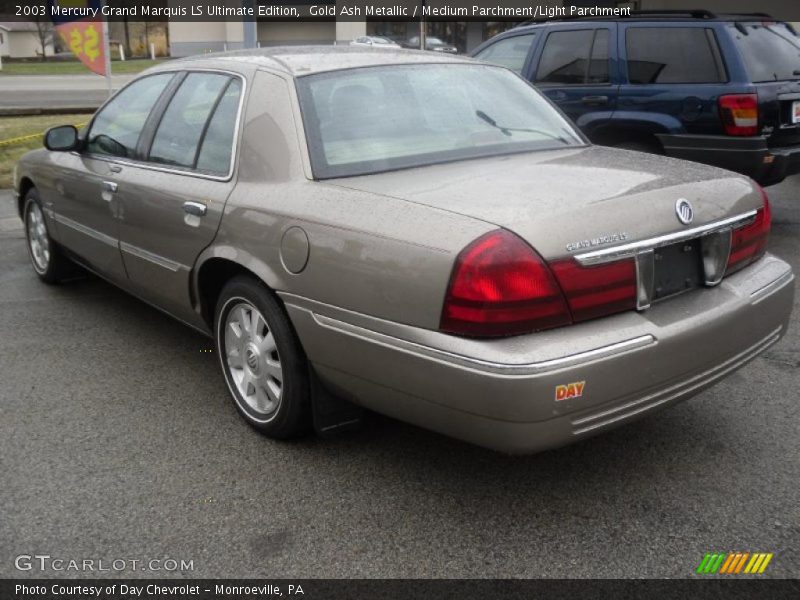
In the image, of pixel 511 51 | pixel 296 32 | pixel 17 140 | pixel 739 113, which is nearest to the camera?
pixel 739 113

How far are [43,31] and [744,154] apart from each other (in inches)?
2189

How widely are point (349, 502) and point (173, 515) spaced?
0.63 m

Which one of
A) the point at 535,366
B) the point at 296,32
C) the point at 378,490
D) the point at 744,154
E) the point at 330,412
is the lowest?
the point at 378,490

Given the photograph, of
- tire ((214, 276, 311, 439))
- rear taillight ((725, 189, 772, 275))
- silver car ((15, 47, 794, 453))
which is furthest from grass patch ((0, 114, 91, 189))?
rear taillight ((725, 189, 772, 275))

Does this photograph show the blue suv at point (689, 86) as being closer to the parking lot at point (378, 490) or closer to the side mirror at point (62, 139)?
the parking lot at point (378, 490)

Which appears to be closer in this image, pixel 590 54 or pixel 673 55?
pixel 673 55

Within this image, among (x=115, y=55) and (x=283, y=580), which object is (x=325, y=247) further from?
(x=115, y=55)

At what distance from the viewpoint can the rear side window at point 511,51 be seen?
313 inches

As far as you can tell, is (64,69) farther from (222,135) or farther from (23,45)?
(222,135)

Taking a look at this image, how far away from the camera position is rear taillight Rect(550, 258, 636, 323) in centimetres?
264

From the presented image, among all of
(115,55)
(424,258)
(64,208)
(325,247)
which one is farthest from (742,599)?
(115,55)

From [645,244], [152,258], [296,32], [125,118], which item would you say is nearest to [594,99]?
[125,118]

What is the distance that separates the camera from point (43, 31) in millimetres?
53094

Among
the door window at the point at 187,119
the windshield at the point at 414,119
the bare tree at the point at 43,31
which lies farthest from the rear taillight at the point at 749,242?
the bare tree at the point at 43,31
